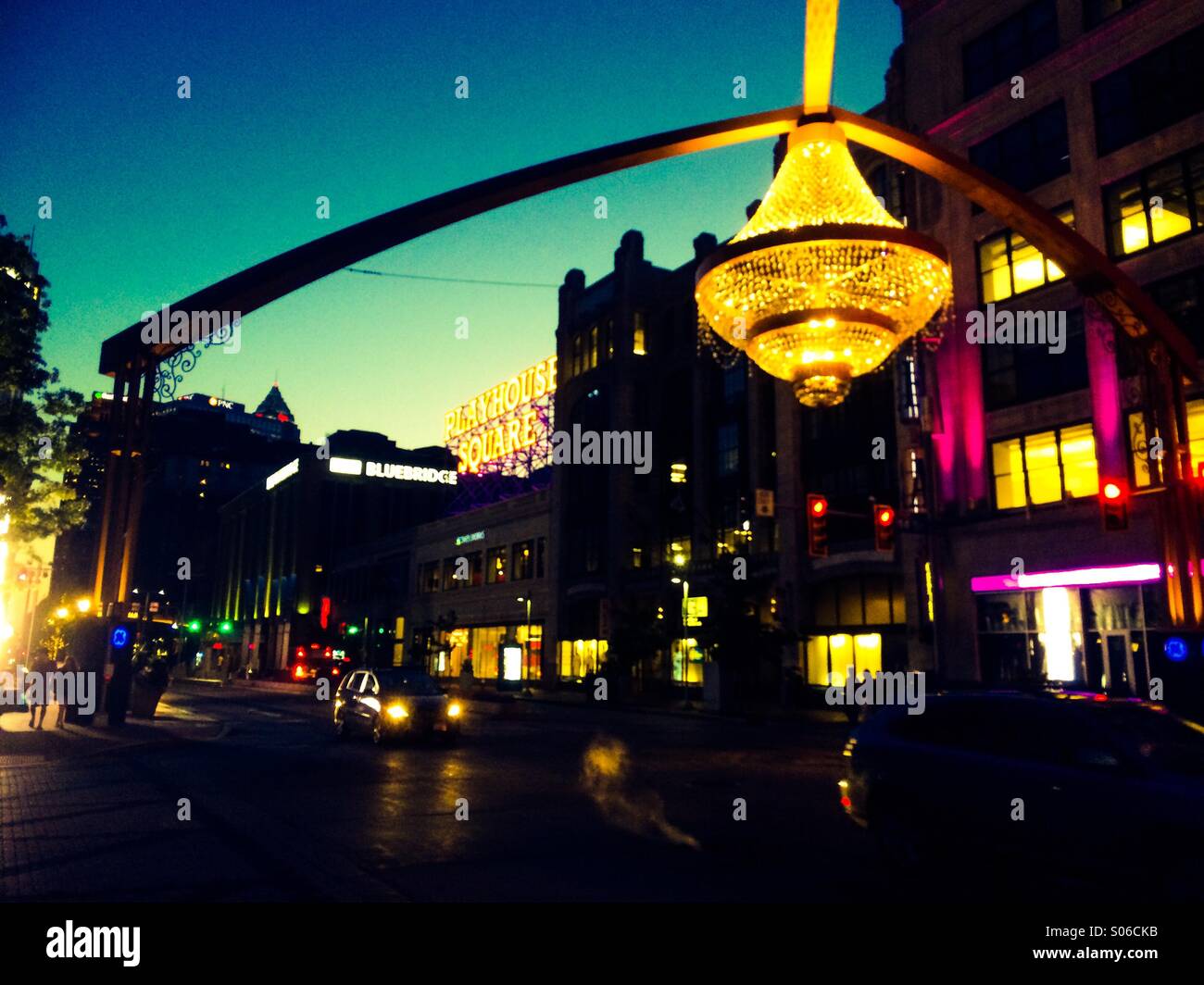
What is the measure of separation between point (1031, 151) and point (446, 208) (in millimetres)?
26481

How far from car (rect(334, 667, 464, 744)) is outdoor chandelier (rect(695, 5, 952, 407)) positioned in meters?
13.0

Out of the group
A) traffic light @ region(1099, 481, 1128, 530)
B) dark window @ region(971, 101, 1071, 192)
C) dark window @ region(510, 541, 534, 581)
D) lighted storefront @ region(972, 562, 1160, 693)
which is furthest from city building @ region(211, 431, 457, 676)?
traffic light @ region(1099, 481, 1128, 530)

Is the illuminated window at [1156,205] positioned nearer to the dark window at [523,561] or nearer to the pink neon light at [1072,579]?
the pink neon light at [1072,579]

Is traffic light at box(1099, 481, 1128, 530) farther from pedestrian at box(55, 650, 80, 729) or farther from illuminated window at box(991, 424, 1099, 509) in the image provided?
pedestrian at box(55, 650, 80, 729)

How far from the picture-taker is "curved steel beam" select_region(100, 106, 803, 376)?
9734mm

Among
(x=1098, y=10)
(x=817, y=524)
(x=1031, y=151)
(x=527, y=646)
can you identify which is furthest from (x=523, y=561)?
(x=1098, y=10)

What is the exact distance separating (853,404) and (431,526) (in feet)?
143

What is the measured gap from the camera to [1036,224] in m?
12.9

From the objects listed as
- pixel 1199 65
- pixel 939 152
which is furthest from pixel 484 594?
pixel 939 152

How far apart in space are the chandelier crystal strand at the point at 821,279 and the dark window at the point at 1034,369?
836 inches

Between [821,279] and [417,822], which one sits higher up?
[821,279]

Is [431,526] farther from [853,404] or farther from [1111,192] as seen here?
[1111,192]
